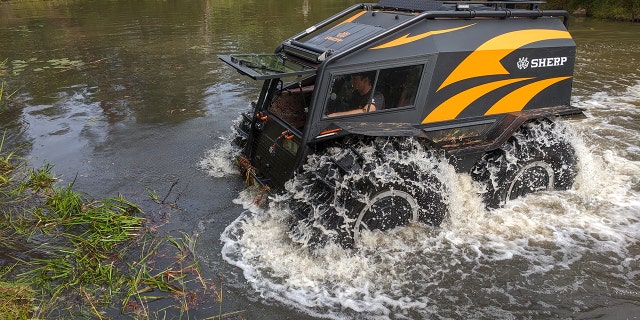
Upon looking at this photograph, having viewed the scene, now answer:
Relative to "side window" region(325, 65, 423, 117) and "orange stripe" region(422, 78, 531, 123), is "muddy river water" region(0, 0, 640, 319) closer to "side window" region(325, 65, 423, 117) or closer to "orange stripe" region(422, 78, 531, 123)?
"orange stripe" region(422, 78, 531, 123)

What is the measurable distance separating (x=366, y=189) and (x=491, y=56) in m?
2.23

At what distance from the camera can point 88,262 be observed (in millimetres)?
4957

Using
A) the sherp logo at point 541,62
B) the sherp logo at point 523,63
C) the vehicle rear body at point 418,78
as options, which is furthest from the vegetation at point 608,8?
the sherp logo at point 523,63

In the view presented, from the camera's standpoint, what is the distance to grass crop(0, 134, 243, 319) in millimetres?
4480

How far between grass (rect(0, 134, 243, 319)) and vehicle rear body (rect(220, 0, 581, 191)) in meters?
1.51

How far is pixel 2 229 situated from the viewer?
223 inches

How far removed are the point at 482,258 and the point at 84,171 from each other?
5791 mm

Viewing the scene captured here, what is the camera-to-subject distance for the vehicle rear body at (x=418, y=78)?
5164 mm

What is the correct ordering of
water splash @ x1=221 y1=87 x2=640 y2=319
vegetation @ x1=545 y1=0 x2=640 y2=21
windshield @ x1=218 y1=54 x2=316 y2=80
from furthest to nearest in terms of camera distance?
1. vegetation @ x1=545 y1=0 x2=640 y2=21
2. windshield @ x1=218 y1=54 x2=316 y2=80
3. water splash @ x1=221 y1=87 x2=640 y2=319

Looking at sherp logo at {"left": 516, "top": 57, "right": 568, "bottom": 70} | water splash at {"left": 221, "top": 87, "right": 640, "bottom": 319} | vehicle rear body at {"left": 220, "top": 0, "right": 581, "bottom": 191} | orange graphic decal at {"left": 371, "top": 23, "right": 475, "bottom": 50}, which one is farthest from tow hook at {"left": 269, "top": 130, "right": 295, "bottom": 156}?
sherp logo at {"left": 516, "top": 57, "right": 568, "bottom": 70}

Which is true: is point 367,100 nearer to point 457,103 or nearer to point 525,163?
point 457,103

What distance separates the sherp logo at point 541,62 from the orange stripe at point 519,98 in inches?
7.7

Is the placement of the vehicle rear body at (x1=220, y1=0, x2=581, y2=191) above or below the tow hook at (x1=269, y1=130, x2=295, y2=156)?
above

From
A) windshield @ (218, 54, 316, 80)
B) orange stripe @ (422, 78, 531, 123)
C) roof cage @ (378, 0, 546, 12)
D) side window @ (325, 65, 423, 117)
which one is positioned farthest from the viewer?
roof cage @ (378, 0, 546, 12)
